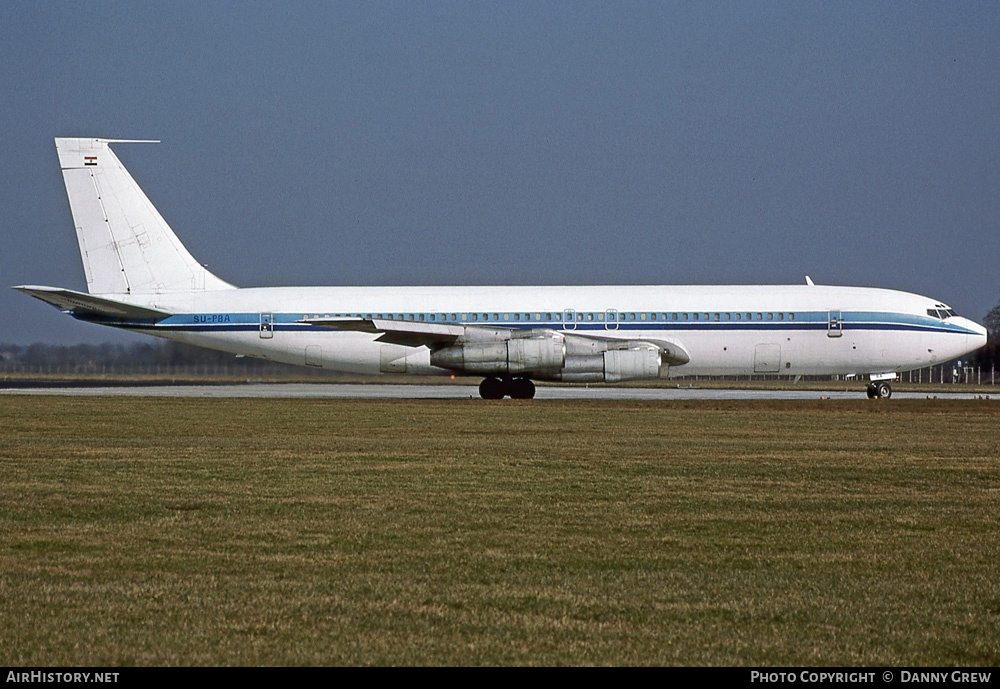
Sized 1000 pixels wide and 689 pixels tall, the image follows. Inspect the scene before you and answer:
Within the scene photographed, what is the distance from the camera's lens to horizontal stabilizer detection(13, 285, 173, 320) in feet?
118

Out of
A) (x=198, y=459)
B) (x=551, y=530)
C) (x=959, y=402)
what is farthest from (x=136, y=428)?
(x=959, y=402)

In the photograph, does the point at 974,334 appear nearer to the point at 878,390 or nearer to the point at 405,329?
the point at 878,390

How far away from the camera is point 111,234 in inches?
1537

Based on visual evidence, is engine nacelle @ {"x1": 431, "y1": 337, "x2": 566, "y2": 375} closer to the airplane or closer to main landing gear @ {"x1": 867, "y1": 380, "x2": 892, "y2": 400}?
the airplane

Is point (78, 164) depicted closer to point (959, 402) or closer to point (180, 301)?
point (180, 301)

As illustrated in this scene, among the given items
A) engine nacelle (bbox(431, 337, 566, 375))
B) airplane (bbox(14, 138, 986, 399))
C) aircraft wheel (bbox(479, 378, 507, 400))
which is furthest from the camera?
aircraft wheel (bbox(479, 378, 507, 400))

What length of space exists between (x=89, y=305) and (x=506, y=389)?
44.1 ft

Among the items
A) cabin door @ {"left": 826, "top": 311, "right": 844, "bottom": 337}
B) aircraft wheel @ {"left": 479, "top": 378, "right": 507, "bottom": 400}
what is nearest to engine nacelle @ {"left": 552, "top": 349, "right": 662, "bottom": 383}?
aircraft wheel @ {"left": 479, "top": 378, "right": 507, "bottom": 400}

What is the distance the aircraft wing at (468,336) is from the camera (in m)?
35.6

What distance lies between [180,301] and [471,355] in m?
9.99

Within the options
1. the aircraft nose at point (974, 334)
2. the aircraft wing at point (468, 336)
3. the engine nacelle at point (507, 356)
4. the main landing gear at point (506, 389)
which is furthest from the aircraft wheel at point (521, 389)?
the aircraft nose at point (974, 334)

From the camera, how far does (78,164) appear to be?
128 ft

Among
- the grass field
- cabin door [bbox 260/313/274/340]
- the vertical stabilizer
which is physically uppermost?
the vertical stabilizer

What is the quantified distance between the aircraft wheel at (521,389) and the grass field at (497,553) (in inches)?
699
